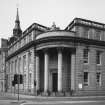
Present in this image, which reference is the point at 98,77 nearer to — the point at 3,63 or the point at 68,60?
the point at 68,60

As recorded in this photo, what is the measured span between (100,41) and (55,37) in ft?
34.5

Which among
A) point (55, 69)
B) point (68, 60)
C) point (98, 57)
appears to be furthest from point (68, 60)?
point (98, 57)

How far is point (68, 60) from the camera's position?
47.8m

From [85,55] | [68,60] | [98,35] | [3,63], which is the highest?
[98,35]

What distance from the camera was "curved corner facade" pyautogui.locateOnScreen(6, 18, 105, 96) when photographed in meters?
45.0

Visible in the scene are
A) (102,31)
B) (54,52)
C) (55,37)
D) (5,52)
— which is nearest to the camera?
(55,37)

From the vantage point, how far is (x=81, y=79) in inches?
1806

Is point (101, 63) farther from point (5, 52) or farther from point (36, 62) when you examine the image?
point (5, 52)

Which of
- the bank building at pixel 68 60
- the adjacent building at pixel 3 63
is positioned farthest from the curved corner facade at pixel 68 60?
the adjacent building at pixel 3 63

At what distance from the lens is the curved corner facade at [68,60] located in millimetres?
44969

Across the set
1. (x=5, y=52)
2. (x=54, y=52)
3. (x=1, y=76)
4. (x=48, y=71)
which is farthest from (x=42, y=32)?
(x=1, y=76)

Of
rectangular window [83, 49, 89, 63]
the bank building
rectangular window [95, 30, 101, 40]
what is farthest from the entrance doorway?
rectangular window [95, 30, 101, 40]

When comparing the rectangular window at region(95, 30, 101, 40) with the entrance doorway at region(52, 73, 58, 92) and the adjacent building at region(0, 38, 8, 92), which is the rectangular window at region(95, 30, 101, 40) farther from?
the adjacent building at region(0, 38, 8, 92)

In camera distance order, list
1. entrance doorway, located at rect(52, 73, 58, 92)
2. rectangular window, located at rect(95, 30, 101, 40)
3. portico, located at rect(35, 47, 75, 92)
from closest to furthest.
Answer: portico, located at rect(35, 47, 75, 92) < entrance doorway, located at rect(52, 73, 58, 92) < rectangular window, located at rect(95, 30, 101, 40)
